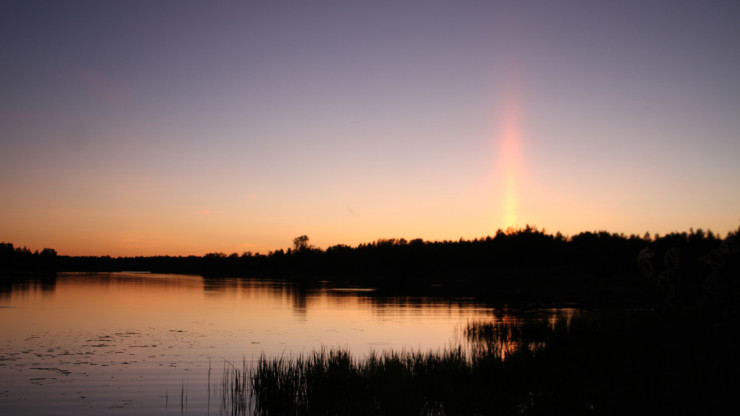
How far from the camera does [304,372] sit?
19.4 metres

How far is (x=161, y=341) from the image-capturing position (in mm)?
32844

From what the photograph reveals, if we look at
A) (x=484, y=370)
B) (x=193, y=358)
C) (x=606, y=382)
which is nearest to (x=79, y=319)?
(x=193, y=358)

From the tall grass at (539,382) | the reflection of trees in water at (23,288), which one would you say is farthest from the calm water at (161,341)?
the reflection of trees in water at (23,288)

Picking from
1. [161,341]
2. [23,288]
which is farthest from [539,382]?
[23,288]

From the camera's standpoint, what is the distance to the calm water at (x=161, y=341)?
19031 millimetres

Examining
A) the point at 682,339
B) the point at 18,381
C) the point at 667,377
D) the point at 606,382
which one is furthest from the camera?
the point at 18,381

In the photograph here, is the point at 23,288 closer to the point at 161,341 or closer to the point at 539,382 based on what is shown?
the point at 161,341

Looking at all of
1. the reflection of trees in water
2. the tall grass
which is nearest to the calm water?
the tall grass

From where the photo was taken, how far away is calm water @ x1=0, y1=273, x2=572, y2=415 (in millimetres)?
19031

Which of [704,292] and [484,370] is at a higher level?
[704,292]

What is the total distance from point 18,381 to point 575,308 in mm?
50654

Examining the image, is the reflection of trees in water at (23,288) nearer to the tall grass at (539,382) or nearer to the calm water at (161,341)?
the calm water at (161,341)

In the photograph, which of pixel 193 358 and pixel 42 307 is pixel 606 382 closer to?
pixel 193 358

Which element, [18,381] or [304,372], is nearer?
[304,372]
